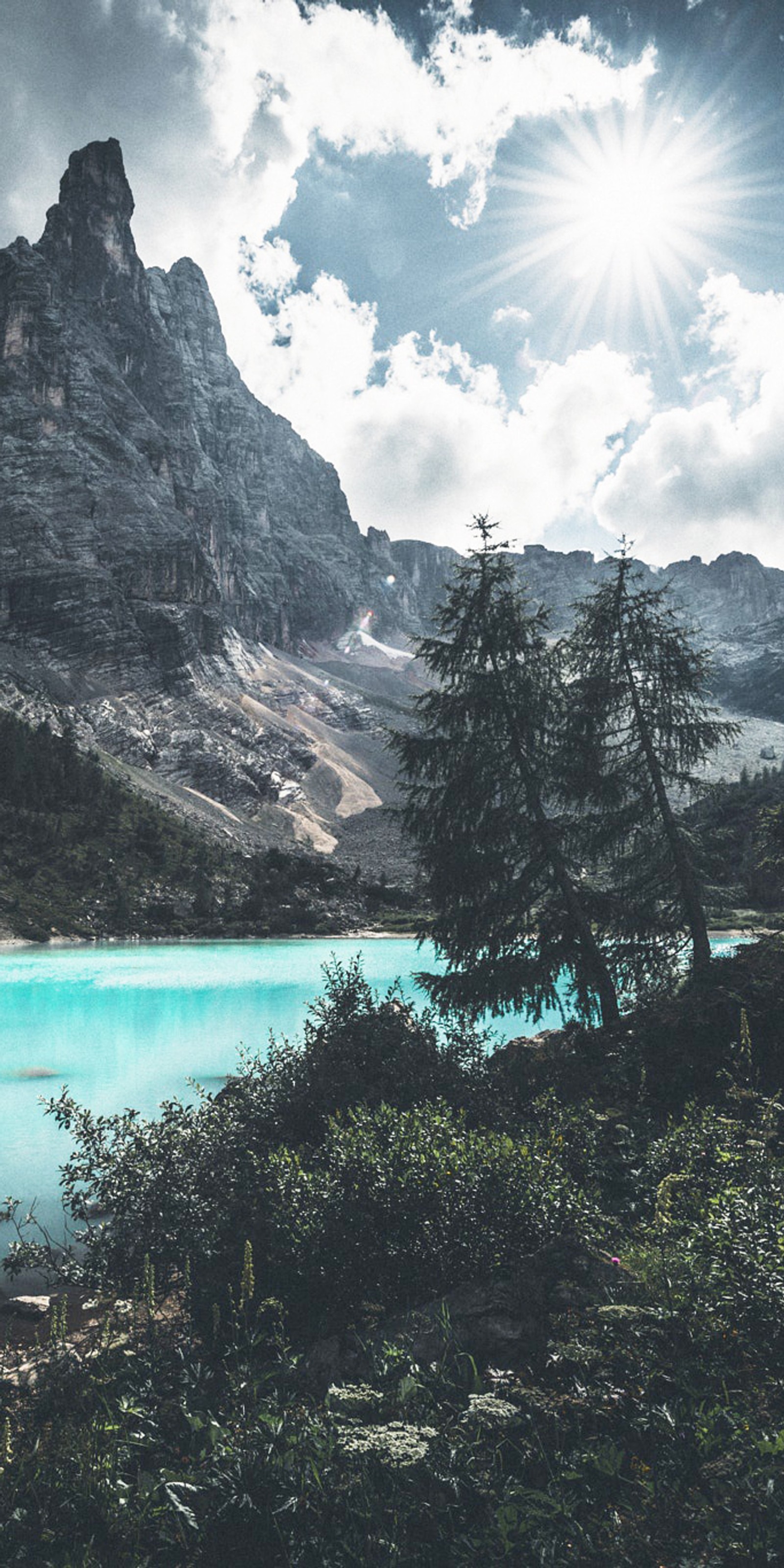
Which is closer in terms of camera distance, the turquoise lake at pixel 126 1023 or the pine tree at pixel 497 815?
the pine tree at pixel 497 815

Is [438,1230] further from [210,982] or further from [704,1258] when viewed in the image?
[210,982]

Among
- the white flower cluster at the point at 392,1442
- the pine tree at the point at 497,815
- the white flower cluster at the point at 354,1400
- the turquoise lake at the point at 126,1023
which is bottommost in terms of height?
the turquoise lake at the point at 126,1023

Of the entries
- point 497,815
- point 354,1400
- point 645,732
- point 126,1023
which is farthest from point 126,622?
point 354,1400

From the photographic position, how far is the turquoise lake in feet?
50.9

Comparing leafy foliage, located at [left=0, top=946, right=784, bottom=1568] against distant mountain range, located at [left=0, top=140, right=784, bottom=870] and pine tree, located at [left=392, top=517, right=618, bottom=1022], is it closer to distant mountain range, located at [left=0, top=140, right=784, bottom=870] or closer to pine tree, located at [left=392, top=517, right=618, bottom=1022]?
pine tree, located at [left=392, top=517, right=618, bottom=1022]

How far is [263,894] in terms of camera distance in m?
75.7

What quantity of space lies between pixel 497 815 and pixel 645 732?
451 cm

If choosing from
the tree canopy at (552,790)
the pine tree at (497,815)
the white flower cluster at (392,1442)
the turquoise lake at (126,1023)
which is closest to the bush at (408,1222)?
the white flower cluster at (392,1442)

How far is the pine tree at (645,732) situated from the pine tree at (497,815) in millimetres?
1175

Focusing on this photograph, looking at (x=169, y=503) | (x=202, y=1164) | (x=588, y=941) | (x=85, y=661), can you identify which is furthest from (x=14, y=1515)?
(x=169, y=503)

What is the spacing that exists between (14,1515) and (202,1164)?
11.2 ft

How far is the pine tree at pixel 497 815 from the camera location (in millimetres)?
14383

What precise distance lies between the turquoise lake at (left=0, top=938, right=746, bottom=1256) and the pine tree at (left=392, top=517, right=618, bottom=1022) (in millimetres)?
1253

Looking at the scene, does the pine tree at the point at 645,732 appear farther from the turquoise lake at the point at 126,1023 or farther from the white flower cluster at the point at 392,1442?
the white flower cluster at the point at 392,1442
